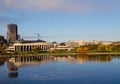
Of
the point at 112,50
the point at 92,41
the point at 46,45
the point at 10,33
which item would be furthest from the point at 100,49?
the point at 10,33

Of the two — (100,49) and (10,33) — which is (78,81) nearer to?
(100,49)

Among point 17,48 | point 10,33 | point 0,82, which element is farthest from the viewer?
point 10,33

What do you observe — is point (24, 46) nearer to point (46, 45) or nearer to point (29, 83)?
point (46, 45)

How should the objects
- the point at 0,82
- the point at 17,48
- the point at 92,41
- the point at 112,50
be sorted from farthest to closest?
the point at 92,41 → the point at 17,48 → the point at 112,50 → the point at 0,82

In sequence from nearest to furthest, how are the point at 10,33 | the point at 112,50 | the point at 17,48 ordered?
the point at 112,50
the point at 17,48
the point at 10,33

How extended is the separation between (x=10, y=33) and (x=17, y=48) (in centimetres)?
6610

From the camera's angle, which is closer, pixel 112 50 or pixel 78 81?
pixel 78 81

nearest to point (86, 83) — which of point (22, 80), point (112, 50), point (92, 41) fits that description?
point (22, 80)

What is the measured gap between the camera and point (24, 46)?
413ft

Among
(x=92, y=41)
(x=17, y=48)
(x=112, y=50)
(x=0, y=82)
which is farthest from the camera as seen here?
(x=92, y=41)

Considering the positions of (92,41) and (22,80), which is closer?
(22,80)

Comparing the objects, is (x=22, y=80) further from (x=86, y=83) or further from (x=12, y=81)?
(x=86, y=83)

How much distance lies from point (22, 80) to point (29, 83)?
183 cm

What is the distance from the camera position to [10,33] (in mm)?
189000
